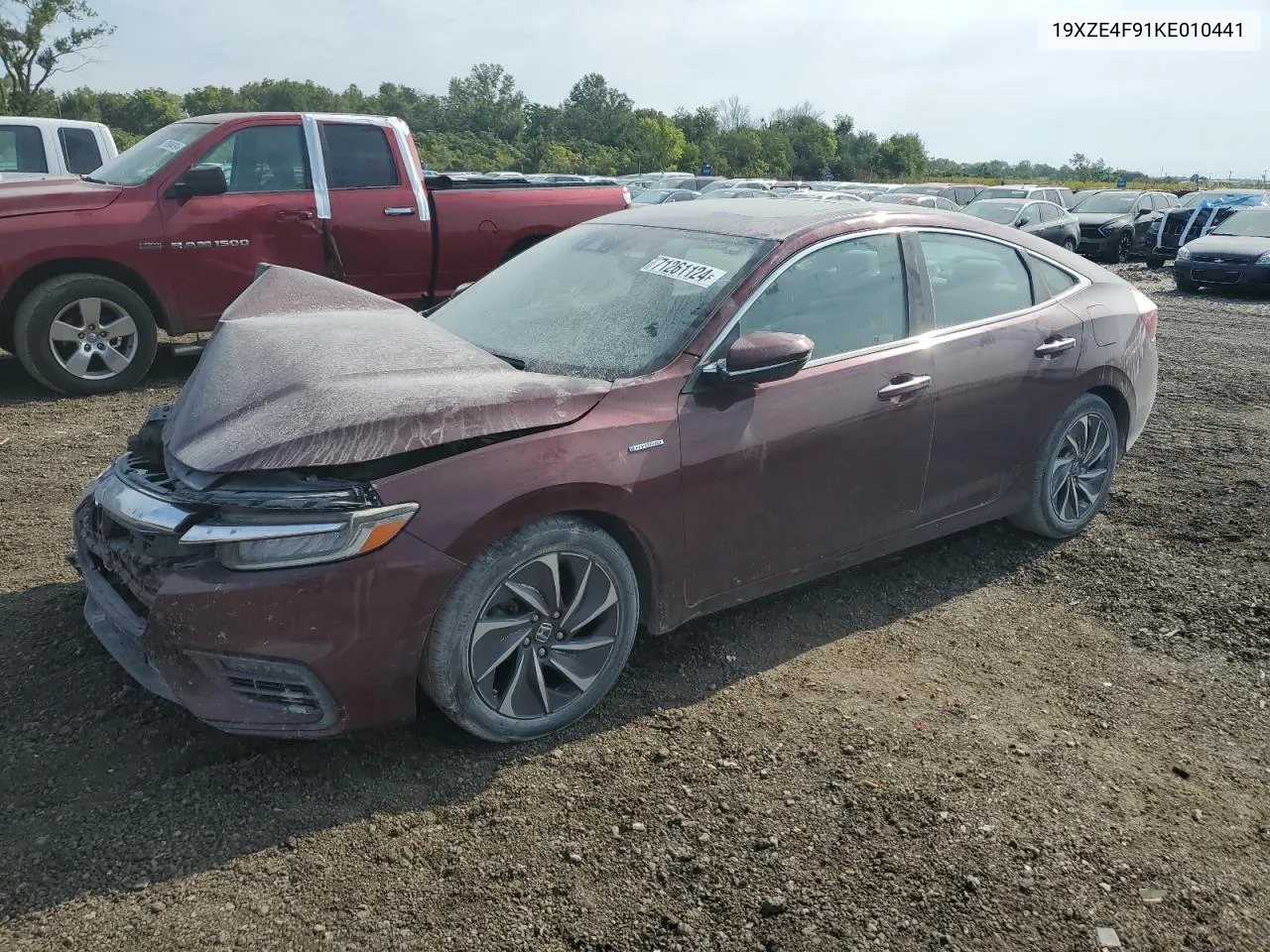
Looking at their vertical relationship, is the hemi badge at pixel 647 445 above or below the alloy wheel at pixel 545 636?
above

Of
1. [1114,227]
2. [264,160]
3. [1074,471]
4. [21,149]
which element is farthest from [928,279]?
[1114,227]

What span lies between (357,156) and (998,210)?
16573 millimetres

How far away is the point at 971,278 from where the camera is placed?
4.14 meters

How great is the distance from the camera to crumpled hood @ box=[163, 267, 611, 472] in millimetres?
2695

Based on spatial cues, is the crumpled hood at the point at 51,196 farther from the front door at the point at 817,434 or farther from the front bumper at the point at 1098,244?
the front bumper at the point at 1098,244

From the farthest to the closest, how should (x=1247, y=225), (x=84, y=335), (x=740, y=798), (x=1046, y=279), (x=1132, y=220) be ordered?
Result: (x=1132, y=220) → (x=1247, y=225) → (x=84, y=335) → (x=1046, y=279) → (x=740, y=798)

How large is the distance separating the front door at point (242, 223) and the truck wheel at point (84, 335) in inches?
14.5

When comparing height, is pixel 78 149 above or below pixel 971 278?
above

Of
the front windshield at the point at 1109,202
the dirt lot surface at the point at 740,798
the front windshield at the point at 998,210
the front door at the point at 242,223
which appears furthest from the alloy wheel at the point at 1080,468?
the front windshield at the point at 1109,202

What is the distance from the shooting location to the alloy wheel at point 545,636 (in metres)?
2.89

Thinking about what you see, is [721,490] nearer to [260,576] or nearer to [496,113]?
[260,576]

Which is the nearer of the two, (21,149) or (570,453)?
(570,453)

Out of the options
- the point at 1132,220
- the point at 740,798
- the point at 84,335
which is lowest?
the point at 740,798

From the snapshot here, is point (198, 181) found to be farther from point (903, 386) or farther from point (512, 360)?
point (903, 386)
